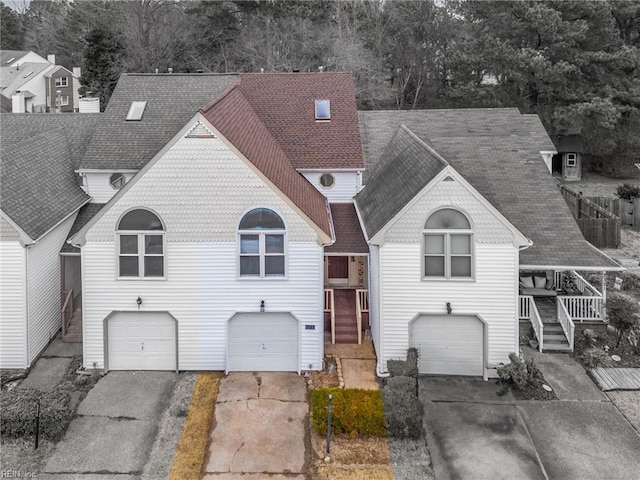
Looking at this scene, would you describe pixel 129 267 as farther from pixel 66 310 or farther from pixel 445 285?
pixel 445 285

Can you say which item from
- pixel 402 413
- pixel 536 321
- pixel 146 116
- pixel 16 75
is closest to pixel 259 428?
pixel 402 413

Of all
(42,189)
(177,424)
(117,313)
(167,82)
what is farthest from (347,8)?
(177,424)

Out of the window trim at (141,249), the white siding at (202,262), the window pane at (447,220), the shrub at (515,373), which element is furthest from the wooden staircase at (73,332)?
the shrub at (515,373)

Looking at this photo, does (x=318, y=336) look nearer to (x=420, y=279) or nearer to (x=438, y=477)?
(x=420, y=279)

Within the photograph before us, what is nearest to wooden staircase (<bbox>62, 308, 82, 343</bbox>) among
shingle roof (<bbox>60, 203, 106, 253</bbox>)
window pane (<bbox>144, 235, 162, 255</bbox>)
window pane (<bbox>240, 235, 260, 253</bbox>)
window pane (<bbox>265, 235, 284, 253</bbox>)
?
shingle roof (<bbox>60, 203, 106, 253</bbox>)

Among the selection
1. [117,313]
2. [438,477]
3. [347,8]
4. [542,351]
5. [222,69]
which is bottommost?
[438,477]

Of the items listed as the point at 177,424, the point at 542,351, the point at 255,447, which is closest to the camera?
the point at 255,447

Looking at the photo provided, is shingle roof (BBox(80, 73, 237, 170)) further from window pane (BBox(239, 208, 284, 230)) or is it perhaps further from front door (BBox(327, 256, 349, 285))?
front door (BBox(327, 256, 349, 285))

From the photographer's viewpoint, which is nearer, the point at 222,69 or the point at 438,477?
the point at 438,477
